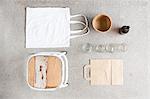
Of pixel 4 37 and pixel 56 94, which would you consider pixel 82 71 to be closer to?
pixel 56 94

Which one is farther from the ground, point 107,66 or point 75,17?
point 75,17

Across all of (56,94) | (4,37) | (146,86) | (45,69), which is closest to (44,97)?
(56,94)

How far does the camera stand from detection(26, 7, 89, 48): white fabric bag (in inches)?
63.2

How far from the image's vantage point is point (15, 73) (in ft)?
5.27

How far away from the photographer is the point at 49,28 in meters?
1.61

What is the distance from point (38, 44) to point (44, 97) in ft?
Answer: 1.01

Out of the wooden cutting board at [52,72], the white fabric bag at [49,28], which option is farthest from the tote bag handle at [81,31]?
the wooden cutting board at [52,72]

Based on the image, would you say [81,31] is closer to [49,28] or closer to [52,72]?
[49,28]

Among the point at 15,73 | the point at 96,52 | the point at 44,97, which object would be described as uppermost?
the point at 96,52

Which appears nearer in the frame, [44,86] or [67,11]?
[44,86]

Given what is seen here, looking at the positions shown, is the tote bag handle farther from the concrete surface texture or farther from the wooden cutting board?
the wooden cutting board

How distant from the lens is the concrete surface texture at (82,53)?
1603 mm

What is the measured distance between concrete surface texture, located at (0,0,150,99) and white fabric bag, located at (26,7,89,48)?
31mm

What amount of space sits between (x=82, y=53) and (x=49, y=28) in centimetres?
24
